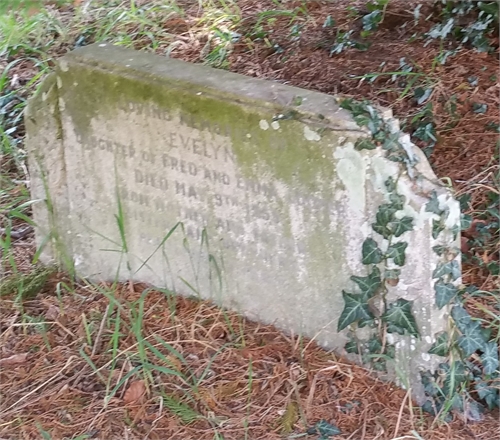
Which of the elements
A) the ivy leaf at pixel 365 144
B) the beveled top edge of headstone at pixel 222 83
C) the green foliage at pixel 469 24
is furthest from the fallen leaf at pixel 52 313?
the green foliage at pixel 469 24

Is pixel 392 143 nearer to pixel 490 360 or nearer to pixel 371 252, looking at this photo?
pixel 371 252

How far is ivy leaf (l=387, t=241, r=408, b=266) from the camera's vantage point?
246 centimetres

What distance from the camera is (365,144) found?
8.00ft

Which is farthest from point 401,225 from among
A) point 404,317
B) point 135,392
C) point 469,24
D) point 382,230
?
point 469,24

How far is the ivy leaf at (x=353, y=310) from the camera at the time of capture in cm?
258

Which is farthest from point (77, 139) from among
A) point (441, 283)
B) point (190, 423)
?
point (441, 283)

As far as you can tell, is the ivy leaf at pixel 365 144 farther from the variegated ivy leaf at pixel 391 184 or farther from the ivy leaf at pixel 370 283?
the ivy leaf at pixel 370 283

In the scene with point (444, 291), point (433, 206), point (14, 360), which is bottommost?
point (14, 360)

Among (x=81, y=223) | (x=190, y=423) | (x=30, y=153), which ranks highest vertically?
(x=30, y=153)

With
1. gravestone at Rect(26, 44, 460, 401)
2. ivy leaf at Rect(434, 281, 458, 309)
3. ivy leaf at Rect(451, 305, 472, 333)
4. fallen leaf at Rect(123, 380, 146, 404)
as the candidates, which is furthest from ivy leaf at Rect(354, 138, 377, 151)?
fallen leaf at Rect(123, 380, 146, 404)

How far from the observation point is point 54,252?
11.0 ft

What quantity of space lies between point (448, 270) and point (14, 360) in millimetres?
1467

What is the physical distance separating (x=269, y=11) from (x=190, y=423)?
3.07 metres

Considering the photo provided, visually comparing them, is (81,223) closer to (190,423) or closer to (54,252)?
(54,252)
